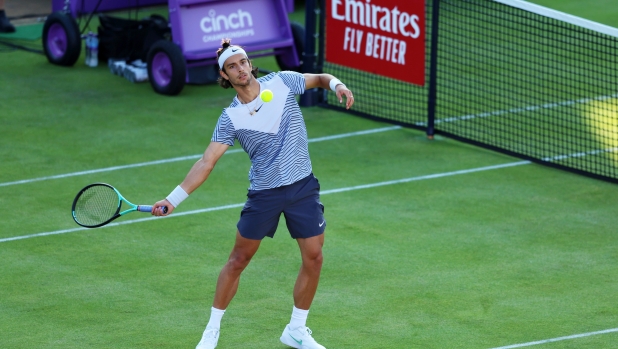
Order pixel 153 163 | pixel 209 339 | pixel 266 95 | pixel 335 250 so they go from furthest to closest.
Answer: pixel 153 163 < pixel 335 250 < pixel 209 339 < pixel 266 95

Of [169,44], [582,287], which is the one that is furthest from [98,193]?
[169,44]

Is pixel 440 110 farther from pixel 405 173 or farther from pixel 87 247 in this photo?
pixel 87 247

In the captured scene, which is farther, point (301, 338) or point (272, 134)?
point (301, 338)

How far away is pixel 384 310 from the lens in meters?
8.38

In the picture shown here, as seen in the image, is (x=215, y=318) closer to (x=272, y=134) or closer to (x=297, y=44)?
(x=272, y=134)

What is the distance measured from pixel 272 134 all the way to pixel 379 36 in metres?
6.94

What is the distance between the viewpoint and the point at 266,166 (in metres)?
7.23

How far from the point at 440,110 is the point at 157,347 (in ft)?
24.9

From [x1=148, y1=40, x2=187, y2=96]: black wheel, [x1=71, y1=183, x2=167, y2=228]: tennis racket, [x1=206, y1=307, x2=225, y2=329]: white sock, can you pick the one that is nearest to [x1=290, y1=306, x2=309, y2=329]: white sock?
[x1=206, y1=307, x2=225, y2=329]: white sock

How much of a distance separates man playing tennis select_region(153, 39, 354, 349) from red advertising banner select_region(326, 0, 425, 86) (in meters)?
6.06

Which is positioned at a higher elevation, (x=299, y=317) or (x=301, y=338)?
(x=299, y=317)

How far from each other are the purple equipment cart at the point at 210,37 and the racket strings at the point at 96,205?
7.34m

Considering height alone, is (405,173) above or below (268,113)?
below

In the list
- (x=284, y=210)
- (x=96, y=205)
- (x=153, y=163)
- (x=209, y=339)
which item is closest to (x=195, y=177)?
(x=284, y=210)
